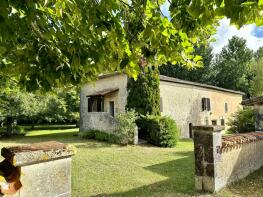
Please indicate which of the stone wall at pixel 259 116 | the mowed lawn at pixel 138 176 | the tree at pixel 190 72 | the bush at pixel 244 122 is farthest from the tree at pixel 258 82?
the stone wall at pixel 259 116

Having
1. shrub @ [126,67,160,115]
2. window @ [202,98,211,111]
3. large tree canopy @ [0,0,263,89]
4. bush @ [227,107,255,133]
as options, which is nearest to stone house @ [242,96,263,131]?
bush @ [227,107,255,133]

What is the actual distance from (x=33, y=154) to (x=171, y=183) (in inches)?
245

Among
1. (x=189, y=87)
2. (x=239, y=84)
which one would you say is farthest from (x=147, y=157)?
(x=239, y=84)

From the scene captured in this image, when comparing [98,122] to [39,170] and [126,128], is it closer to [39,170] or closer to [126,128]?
[126,128]

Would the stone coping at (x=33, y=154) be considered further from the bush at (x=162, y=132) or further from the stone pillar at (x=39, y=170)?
the bush at (x=162, y=132)

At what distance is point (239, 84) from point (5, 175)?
48.0 m

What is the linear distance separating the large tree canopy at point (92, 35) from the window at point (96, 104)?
17492 millimetres

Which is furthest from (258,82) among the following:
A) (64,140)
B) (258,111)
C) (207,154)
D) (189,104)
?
(207,154)

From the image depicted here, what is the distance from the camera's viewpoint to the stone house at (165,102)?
2075 centimetres

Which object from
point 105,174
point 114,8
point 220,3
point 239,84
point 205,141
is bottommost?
point 105,174

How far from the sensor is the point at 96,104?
22.4 m

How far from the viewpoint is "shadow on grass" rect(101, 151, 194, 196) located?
696cm

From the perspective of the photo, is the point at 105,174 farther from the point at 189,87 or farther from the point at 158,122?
the point at 189,87

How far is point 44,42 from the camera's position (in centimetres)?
400
